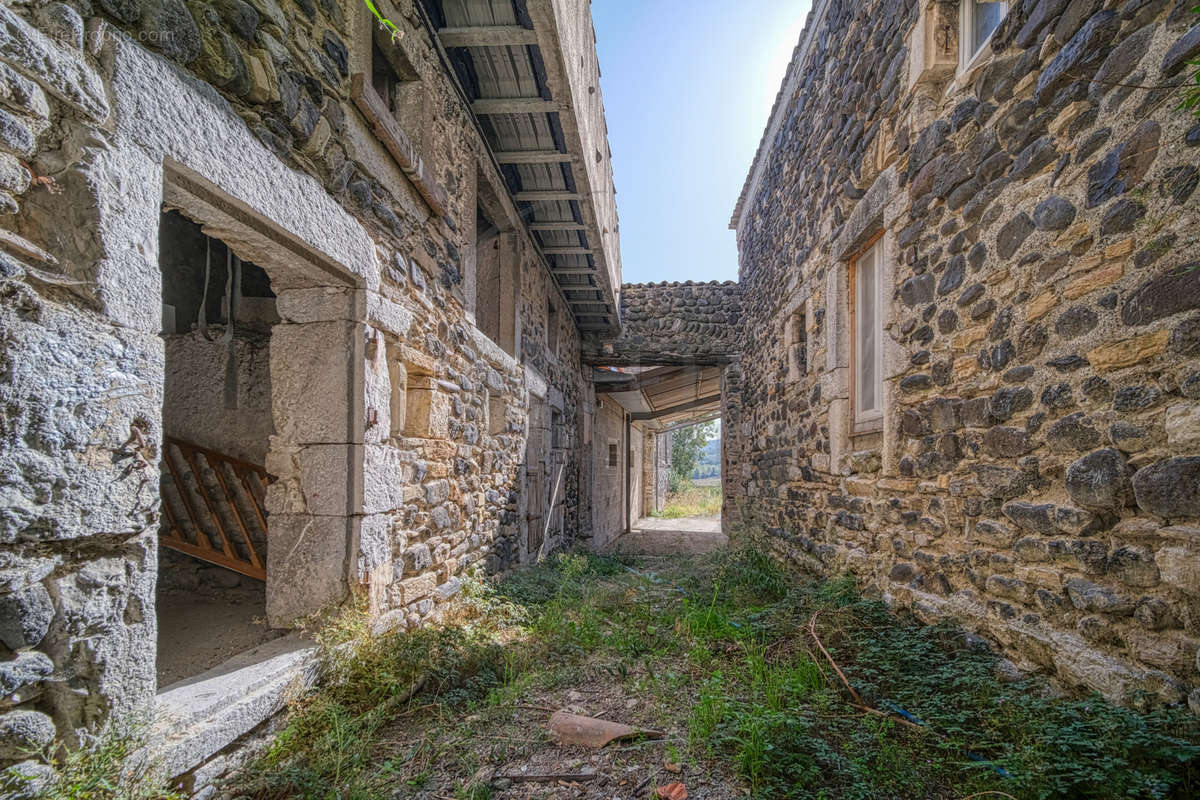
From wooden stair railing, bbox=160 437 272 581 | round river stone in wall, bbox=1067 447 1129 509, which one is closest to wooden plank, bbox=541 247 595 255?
wooden stair railing, bbox=160 437 272 581

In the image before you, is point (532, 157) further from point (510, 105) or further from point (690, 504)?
point (690, 504)

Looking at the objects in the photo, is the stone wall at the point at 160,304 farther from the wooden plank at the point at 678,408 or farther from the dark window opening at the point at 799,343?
the wooden plank at the point at 678,408

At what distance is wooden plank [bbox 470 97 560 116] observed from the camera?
3920 mm

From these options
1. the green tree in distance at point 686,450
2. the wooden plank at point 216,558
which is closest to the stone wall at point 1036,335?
the wooden plank at point 216,558

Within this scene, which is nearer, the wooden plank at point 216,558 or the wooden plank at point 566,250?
the wooden plank at point 216,558

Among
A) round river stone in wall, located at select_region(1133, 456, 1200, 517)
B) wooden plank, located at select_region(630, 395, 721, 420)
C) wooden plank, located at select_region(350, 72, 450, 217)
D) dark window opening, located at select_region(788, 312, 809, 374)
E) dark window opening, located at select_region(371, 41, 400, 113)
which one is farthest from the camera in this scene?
wooden plank, located at select_region(630, 395, 721, 420)

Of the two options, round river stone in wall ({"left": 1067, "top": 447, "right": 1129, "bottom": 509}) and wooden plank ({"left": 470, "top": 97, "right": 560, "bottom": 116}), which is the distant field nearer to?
wooden plank ({"left": 470, "top": 97, "right": 560, "bottom": 116})

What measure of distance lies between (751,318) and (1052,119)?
205 inches

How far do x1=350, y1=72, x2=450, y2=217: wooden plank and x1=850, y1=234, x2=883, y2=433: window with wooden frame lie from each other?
2764 mm

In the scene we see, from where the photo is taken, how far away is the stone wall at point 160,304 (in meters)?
1.29

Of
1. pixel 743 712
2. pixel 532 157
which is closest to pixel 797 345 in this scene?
pixel 532 157

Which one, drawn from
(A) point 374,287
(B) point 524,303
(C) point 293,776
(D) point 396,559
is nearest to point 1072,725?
(C) point 293,776

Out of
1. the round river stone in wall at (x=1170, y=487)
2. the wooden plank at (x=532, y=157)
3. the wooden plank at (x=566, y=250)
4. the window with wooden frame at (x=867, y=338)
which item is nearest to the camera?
the round river stone in wall at (x=1170, y=487)

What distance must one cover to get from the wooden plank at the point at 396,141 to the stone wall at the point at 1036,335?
8.62 ft
